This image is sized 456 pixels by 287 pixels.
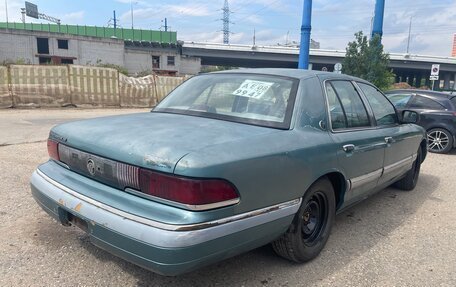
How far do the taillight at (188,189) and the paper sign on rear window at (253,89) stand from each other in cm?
120

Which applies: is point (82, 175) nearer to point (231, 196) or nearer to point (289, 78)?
point (231, 196)

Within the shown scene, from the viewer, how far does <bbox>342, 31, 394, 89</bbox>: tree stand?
19484mm

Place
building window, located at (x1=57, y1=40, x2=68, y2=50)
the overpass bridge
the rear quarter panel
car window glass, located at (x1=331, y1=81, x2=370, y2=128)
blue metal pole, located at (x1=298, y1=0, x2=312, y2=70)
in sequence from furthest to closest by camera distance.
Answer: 1. the overpass bridge
2. building window, located at (x1=57, y1=40, x2=68, y2=50)
3. blue metal pole, located at (x1=298, y1=0, x2=312, y2=70)
4. car window glass, located at (x1=331, y1=81, x2=370, y2=128)
5. the rear quarter panel

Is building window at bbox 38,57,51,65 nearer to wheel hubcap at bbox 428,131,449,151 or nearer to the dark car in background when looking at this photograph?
the dark car in background

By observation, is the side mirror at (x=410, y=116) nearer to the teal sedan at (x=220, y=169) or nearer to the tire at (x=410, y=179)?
the tire at (x=410, y=179)

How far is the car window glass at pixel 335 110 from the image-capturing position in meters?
3.41

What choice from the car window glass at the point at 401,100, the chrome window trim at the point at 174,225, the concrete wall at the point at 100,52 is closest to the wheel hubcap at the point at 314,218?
the chrome window trim at the point at 174,225

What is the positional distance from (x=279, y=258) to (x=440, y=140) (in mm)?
7410

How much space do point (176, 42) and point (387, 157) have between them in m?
69.9

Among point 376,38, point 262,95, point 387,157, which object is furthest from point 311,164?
point 376,38

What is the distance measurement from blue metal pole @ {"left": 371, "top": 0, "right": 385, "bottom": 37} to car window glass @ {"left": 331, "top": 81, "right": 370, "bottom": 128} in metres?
17.9

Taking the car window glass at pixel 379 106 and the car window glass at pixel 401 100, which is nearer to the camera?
the car window glass at pixel 379 106

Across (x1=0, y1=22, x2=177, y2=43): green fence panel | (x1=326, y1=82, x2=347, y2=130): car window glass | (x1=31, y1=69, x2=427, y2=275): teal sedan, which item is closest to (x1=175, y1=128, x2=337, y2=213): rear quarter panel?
(x1=31, y1=69, x2=427, y2=275): teal sedan

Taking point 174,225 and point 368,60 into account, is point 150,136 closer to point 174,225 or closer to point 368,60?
point 174,225
